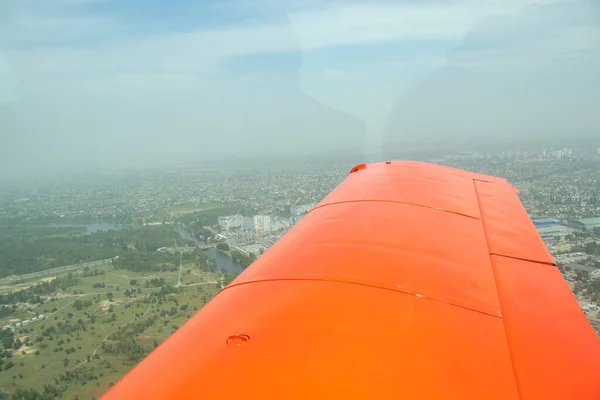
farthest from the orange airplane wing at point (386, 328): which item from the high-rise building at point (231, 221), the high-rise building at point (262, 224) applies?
the high-rise building at point (231, 221)

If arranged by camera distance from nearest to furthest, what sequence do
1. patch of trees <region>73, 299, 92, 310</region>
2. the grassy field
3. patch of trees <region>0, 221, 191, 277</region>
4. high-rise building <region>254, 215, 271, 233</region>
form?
the grassy field → patch of trees <region>73, 299, 92, 310</region> → high-rise building <region>254, 215, 271, 233</region> → patch of trees <region>0, 221, 191, 277</region>

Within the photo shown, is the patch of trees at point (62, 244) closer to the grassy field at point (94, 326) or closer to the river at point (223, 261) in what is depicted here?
the river at point (223, 261)

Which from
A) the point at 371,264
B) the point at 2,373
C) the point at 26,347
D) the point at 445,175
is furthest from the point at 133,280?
the point at 371,264

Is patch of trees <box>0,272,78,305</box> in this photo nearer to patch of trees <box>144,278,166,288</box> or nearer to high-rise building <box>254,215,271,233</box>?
patch of trees <box>144,278,166,288</box>

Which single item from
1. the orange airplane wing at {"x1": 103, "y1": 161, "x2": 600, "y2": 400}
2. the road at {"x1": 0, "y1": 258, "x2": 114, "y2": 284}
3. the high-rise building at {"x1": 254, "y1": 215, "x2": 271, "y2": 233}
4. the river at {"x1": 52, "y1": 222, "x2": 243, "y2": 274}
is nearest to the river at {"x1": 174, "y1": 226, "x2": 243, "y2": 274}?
the river at {"x1": 52, "y1": 222, "x2": 243, "y2": 274}

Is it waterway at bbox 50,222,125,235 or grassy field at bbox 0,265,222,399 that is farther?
waterway at bbox 50,222,125,235

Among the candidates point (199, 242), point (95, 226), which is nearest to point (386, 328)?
point (199, 242)

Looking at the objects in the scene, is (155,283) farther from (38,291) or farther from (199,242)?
(199,242)

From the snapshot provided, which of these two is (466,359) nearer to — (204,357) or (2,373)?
(204,357)
